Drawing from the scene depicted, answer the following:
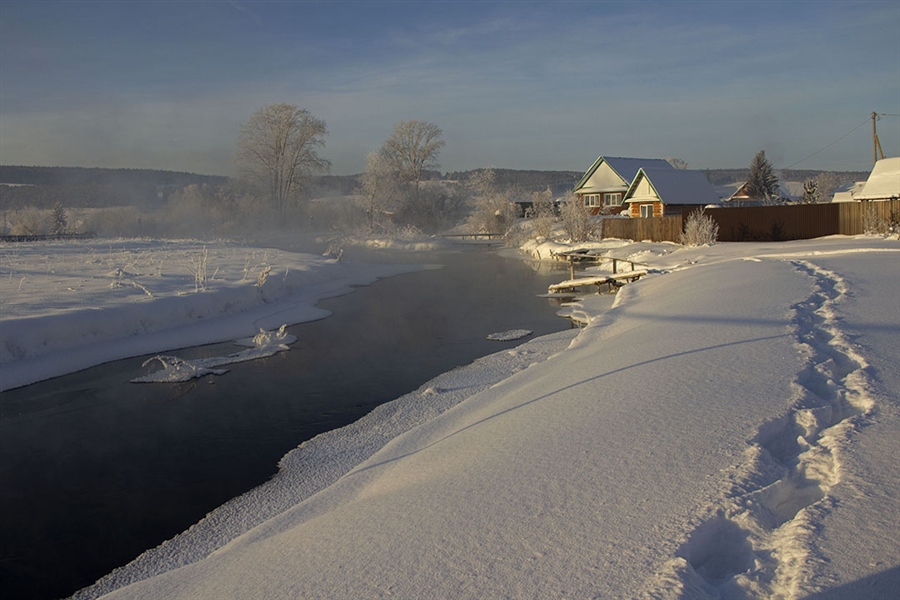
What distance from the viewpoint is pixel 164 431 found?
29.5 feet

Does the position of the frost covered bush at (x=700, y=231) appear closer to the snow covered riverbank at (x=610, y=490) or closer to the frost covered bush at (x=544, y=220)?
the frost covered bush at (x=544, y=220)

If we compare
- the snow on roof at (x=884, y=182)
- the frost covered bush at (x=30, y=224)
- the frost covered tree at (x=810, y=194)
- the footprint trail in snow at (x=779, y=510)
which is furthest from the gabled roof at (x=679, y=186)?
the frost covered bush at (x=30, y=224)

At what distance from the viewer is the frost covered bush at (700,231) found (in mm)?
29844

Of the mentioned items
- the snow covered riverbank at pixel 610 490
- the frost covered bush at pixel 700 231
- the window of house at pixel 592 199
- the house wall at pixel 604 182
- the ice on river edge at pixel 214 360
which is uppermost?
the house wall at pixel 604 182

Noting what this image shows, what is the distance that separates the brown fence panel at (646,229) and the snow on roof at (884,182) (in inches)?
391

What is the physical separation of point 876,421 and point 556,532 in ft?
9.82

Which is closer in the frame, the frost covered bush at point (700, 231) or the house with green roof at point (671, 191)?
the frost covered bush at point (700, 231)

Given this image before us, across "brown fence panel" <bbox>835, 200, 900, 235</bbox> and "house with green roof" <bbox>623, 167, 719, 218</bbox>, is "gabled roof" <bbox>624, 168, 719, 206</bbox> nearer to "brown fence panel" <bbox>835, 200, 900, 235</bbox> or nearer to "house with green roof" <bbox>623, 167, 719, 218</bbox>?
"house with green roof" <bbox>623, 167, 719, 218</bbox>

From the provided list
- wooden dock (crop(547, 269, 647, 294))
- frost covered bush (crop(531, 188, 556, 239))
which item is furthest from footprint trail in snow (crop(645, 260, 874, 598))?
frost covered bush (crop(531, 188, 556, 239))

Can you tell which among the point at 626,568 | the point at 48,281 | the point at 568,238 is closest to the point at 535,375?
the point at 626,568

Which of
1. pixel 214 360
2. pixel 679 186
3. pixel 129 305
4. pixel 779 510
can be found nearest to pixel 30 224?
pixel 129 305

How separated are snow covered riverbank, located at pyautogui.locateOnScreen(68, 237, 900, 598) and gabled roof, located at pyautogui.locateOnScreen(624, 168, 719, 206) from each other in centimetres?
3467

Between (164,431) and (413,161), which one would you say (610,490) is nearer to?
(164,431)

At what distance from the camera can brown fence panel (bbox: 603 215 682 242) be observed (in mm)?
34188
